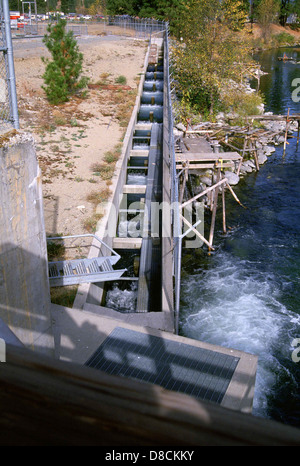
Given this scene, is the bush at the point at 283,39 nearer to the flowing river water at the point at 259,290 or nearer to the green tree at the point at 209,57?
the green tree at the point at 209,57

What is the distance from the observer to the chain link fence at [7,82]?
6467mm

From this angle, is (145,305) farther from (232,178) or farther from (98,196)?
(232,178)

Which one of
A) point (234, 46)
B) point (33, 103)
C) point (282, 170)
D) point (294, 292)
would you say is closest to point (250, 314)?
point (294, 292)

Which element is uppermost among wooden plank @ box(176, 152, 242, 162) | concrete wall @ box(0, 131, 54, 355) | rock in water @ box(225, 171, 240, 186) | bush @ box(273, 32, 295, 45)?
bush @ box(273, 32, 295, 45)

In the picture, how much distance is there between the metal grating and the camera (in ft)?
16.9

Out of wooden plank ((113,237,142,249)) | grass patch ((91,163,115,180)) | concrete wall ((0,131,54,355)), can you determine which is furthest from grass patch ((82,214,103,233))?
concrete wall ((0,131,54,355))

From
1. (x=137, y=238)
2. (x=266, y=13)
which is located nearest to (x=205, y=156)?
(x=137, y=238)

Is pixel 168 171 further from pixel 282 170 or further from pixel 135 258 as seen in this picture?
pixel 282 170

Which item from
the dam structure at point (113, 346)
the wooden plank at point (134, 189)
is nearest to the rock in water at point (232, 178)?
the dam structure at point (113, 346)

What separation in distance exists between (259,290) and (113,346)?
628cm

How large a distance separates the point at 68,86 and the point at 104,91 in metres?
2.31

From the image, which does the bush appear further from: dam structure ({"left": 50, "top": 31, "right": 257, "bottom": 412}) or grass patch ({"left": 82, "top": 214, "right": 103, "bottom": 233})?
grass patch ({"left": 82, "top": 214, "right": 103, "bottom": 233})

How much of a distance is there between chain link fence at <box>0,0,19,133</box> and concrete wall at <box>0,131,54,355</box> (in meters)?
2.98

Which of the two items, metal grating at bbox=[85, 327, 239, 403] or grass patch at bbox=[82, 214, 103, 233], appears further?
grass patch at bbox=[82, 214, 103, 233]
